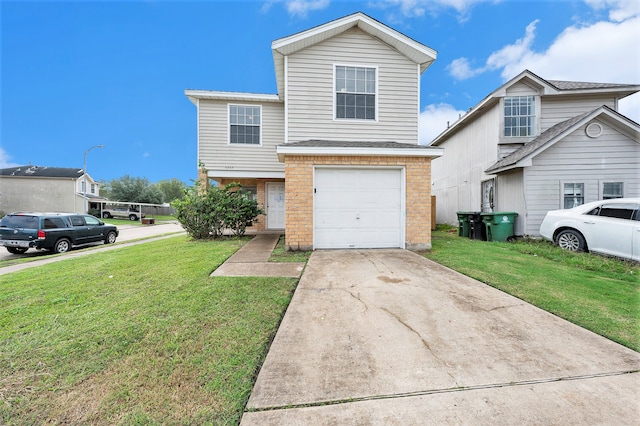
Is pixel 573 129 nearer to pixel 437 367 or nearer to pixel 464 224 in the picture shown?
pixel 464 224

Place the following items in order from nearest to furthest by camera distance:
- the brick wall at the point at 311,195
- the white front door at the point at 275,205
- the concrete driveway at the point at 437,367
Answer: the concrete driveway at the point at 437,367 < the brick wall at the point at 311,195 < the white front door at the point at 275,205

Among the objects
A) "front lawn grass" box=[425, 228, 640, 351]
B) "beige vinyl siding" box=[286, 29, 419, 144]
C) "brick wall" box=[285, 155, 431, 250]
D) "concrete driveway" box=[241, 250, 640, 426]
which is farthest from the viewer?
"beige vinyl siding" box=[286, 29, 419, 144]

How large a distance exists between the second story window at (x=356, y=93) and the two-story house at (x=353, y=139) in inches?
1.2

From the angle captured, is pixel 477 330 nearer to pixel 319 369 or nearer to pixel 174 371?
pixel 319 369

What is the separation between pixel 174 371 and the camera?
215 centimetres

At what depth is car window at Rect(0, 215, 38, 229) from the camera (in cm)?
929

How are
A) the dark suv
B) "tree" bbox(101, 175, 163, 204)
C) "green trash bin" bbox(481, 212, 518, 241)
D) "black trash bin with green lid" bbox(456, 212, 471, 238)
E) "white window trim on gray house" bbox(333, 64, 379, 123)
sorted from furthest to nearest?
"tree" bbox(101, 175, 163, 204), "black trash bin with green lid" bbox(456, 212, 471, 238), "green trash bin" bbox(481, 212, 518, 241), the dark suv, "white window trim on gray house" bbox(333, 64, 379, 123)

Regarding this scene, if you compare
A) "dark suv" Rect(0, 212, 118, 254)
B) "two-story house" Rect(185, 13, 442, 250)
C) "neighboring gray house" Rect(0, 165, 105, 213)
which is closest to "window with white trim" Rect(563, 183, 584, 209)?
"two-story house" Rect(185, 13, 442, 250)

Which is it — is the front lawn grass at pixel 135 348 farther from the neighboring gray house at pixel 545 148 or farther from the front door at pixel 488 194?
the front door at pixel 488 194

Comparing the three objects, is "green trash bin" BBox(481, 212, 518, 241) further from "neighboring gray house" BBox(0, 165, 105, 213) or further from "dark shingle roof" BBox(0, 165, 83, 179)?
"dark shingle roof" BBox(0, 165, 83, 179)

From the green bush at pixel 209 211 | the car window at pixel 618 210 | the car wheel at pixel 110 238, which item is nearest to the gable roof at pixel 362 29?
the green bush at pixel 209 211

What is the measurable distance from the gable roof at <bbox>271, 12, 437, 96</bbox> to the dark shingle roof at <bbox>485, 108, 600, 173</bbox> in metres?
4.85

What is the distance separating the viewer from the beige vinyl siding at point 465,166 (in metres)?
11.5

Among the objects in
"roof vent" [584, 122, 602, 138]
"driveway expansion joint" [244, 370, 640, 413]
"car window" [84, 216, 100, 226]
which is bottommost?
"driveway expansion joint" [244, 370, 640, 413]
